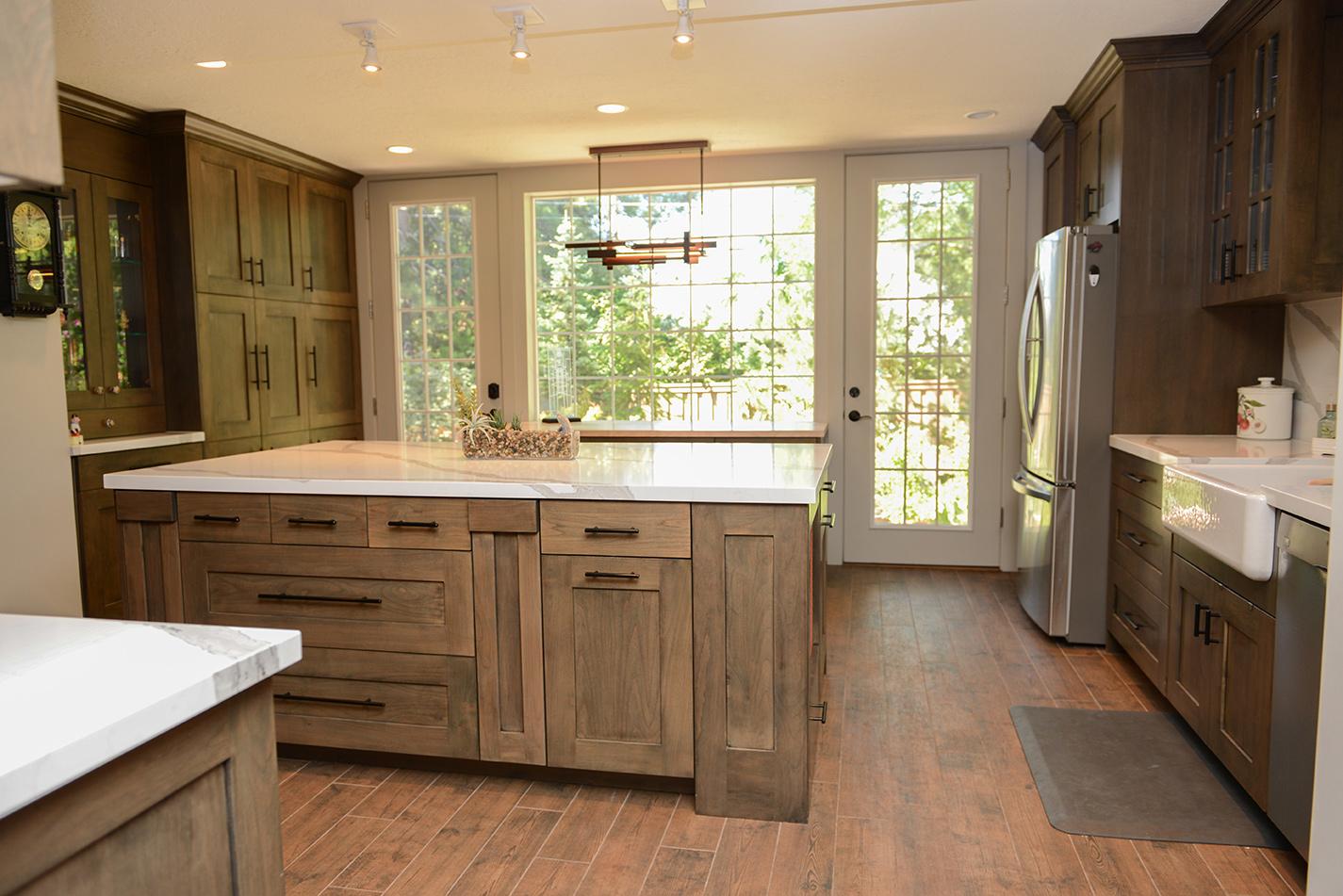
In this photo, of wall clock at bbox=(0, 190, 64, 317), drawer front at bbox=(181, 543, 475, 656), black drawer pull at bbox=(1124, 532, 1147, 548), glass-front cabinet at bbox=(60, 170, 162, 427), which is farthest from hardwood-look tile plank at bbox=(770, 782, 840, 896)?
glass-front cabinet at bbox=(60, 170, 162, 427)

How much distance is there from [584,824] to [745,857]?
44 centimetres

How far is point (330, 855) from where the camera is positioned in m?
2.24

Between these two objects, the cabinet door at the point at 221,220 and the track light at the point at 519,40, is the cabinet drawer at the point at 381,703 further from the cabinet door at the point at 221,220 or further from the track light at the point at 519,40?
the cabinet door at the point at 221,220

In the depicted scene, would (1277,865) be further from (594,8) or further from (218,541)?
(594,8)

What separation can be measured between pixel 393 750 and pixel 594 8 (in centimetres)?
250

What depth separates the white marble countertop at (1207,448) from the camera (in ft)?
9.26

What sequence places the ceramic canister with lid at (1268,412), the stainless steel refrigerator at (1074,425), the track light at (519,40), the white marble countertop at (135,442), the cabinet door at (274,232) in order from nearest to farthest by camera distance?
the track light at (519,40) → the ceramic canister with lid at (1268,412) → the stainless steel refrigerator at (1074,425) → the white marble countertop at (135,442) → the cabinet door at (274,232)

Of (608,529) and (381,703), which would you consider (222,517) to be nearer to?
(381,703)

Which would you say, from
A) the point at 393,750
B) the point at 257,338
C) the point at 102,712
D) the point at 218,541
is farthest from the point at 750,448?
the point at 257,338

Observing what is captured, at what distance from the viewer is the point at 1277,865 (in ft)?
6.97

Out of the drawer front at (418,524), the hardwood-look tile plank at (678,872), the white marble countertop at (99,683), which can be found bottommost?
the hardwood-look tile plank at (678,872)

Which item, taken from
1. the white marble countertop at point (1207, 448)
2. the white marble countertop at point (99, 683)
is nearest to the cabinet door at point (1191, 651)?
the white marble countertop at point (1207, 448)

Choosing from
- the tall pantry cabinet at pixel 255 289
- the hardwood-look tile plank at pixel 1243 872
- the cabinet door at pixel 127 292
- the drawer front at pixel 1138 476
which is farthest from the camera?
the tall pantry cabinet at pixel 255 289

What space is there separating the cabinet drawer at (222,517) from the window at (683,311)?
10.3 ft
